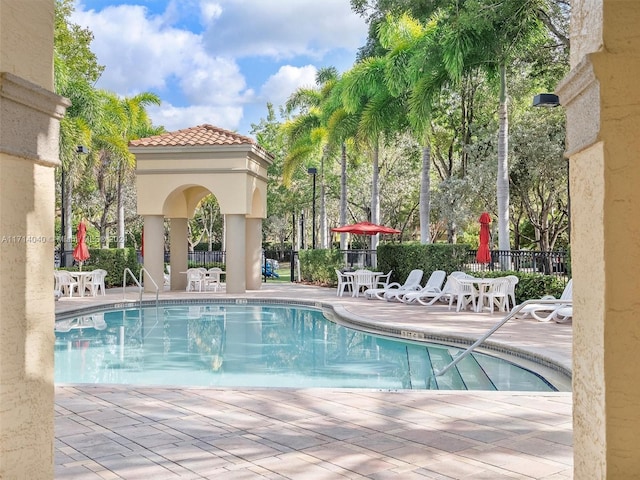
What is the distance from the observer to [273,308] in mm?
18672

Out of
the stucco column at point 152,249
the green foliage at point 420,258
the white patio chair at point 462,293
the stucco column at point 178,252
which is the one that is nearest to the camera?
the white patio chair at point 462,293

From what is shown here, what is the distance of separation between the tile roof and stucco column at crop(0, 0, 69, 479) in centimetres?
1746

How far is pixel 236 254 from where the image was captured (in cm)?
2100

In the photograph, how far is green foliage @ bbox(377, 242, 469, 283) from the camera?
19000 mm

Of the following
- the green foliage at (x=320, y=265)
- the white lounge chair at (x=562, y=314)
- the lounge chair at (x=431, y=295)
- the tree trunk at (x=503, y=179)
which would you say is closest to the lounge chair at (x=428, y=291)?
the lounge chair at (x=431, y=295)

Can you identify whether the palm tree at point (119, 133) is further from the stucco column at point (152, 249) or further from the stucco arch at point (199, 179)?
the stucco column at point (152, 249)

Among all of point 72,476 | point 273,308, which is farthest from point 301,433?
point 273,308

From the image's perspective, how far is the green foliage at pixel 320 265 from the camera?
2461 centimetres

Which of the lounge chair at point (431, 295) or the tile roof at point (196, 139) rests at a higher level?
the tile roof at point (196, 139)

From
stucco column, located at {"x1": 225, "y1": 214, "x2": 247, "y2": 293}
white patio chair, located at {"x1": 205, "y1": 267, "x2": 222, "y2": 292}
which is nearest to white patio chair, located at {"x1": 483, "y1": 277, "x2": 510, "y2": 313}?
stucco column, located at {"x1": 225, "y1": 214, "x2": 247, "y2": 293}

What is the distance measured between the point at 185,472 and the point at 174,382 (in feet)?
17.4

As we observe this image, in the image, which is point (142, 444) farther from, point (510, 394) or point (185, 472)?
point (510, 394)

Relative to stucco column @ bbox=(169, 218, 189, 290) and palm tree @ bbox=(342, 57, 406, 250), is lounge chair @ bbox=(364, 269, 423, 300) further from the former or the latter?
stucco column @ bbox=(169, 218, 189, 290)

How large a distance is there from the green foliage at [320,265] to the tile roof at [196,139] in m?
5.78
